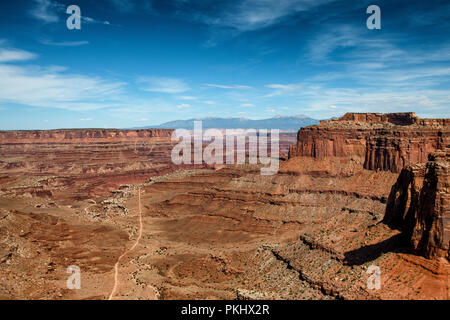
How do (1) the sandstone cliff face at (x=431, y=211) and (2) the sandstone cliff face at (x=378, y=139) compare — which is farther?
(2) the sandstone cliff face at (x=378, y=139)

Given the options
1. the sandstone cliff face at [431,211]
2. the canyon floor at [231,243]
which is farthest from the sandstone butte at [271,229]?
the canyon floor at [231,243]

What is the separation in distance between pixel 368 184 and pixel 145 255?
41.2 meters

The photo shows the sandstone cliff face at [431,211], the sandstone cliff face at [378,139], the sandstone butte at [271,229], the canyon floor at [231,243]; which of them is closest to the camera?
the sandstone cliff face at [431,211]

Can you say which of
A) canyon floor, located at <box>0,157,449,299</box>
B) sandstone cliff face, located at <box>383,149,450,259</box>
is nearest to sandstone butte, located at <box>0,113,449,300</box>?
sandstone cliff face, located at <box>383,149,450,259</box>

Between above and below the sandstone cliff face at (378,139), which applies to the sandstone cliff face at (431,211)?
below

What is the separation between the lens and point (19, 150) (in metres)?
190

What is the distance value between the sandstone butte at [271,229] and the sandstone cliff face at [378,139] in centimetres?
22

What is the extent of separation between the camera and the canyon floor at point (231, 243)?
30.0m

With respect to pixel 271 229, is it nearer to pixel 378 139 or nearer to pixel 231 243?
pixel 231 243

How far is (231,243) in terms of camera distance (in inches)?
2387

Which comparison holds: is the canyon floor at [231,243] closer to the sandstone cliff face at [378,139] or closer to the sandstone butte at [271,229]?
the sandstone butte at [271,229]

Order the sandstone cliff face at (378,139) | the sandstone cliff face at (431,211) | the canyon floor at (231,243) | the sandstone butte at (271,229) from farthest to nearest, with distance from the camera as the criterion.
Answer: the sandstone cliff face at (378,139)
the canyon floor at (231,243)
the sandstone butte at (271,229)
the sandstone cliff face at (431,211)
